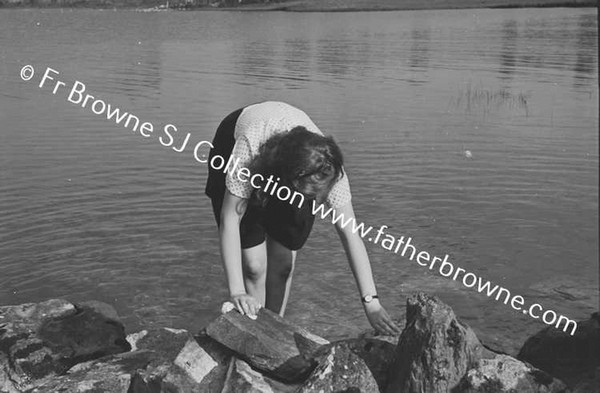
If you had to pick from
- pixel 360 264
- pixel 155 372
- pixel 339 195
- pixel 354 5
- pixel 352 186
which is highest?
pixel 354 5

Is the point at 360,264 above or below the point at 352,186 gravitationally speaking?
above

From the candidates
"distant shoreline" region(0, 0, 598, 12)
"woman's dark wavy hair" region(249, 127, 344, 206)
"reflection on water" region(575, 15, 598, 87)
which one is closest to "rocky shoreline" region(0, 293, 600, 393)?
"woman's dark wavy hair" region(249, 127, 344, 206)

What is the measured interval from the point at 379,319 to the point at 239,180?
1455mm

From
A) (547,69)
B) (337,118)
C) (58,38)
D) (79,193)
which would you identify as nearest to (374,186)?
(79,193)

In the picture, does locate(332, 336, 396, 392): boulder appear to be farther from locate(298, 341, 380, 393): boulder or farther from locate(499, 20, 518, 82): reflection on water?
locate(499, 20, 518, 82): reflection on water

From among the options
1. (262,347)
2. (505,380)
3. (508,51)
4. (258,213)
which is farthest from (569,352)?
(508,51)

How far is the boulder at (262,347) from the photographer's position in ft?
16.4

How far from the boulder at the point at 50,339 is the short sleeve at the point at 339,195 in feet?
7.53

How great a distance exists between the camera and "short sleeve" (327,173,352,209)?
17.2ft

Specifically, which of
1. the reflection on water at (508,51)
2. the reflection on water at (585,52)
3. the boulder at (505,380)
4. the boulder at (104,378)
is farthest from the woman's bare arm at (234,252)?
the reflection on water at (508,51)

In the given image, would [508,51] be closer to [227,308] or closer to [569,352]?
[569,352]

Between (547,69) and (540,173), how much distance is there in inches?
579

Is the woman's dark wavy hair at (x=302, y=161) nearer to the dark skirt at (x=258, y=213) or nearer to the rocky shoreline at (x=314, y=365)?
the dark skirt at (x=258, y=213)

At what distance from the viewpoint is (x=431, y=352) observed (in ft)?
16.4
